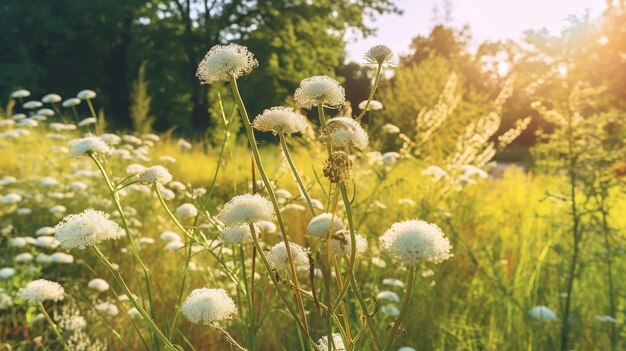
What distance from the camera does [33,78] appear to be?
18703mm

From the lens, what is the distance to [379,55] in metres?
1.03

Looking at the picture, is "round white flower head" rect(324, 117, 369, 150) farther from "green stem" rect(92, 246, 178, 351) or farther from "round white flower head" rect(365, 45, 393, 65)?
"green stem" rect(92, 246, 178, 351)

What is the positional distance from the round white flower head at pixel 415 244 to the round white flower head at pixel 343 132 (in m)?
0.15

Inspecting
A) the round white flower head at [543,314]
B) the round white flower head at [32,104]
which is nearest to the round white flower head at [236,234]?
the round white flower head at [543,314]

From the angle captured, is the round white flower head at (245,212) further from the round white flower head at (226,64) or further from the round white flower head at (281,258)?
the round white flower head at (226,64)

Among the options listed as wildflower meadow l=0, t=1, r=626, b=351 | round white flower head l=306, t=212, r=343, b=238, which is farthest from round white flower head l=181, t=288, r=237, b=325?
round white flower head l=306, t=212, r=343, b=238

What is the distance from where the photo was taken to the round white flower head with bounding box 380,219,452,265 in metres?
0.79

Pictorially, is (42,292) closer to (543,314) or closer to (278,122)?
(278,122)

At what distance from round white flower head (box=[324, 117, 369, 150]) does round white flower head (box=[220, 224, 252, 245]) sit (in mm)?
301

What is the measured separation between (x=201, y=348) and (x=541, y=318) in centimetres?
152

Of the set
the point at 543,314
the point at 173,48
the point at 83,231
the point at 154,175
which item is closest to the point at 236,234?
the point at 83,231

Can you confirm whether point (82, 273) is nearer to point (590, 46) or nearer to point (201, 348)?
point (201, 348)

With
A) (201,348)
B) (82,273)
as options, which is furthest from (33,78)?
(201,348)

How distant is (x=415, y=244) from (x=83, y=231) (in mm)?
562
